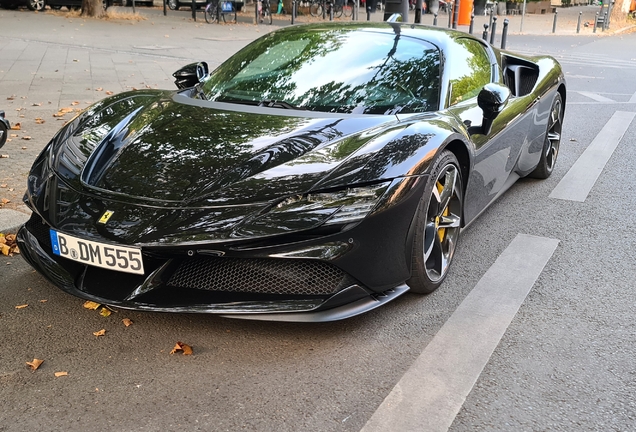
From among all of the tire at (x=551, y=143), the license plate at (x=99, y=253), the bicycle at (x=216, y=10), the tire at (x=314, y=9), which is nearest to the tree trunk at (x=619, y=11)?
the tire at (x=314, y=9)

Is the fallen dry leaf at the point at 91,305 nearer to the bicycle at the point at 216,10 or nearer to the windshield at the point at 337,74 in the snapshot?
the windshield at the point at 337,74

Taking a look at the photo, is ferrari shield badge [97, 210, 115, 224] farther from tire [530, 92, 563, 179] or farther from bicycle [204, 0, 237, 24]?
bicycle [204, 0, 237, 24]

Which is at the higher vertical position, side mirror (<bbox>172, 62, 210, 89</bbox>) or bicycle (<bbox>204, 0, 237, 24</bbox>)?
bicycle (<bbox>204, 0, 237, 24</bbox>)

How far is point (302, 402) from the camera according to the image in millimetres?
2545

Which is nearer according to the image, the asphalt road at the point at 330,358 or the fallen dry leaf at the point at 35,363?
the asphalt road at the point at 330,358

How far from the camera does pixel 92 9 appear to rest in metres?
20.3

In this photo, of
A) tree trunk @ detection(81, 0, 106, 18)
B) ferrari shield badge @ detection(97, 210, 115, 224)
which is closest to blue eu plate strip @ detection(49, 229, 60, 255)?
ferrari shield badge @ detection(97, 210, 115, 224)

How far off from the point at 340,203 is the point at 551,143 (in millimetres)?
3682

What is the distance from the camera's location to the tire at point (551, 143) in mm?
5668

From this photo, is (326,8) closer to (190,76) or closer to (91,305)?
(190,76)

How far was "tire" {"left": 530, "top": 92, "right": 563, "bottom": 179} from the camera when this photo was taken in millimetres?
5668

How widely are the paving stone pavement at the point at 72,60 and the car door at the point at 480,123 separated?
283 cm

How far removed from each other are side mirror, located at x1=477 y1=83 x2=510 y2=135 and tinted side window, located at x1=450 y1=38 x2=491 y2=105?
15cm

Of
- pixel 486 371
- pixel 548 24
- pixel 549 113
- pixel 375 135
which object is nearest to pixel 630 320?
pixel 486 371
